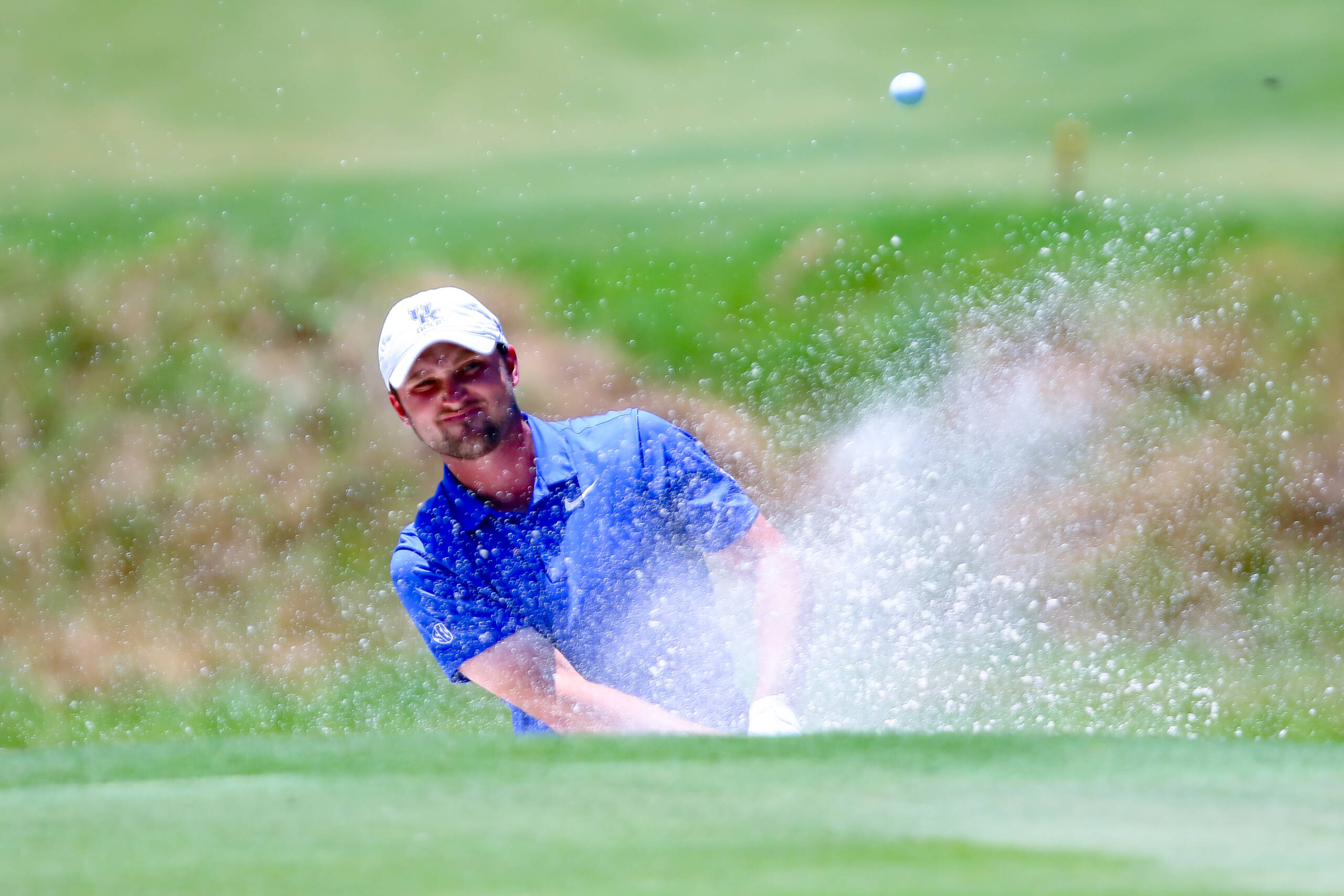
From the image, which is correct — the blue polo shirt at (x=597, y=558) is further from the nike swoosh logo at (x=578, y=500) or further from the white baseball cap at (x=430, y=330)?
the white baseball cap at (x=430, y=330)

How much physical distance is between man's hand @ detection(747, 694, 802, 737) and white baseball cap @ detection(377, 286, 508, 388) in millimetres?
982

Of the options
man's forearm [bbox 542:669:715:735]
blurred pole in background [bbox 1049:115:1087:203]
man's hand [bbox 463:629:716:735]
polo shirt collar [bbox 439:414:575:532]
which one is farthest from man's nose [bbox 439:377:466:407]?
blurred pole in background [bbox 1049:115:1087:203]

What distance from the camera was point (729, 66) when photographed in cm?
1466

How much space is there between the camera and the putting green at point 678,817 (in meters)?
1.83

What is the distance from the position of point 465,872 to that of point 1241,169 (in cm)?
1149

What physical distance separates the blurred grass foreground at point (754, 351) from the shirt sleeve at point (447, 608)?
4194 millimetres

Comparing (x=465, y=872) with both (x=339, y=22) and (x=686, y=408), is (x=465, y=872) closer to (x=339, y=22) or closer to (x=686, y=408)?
(x=686, y=408)

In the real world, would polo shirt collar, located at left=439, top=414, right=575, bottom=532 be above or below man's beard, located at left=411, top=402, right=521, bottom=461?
below

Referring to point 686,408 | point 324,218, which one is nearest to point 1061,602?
point 686,408

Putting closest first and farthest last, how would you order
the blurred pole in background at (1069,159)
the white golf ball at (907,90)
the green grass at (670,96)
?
1. the white golf ball at (907,90)
2. the blurred pole in background at (1069,159)
3. the green grass at (670,96)

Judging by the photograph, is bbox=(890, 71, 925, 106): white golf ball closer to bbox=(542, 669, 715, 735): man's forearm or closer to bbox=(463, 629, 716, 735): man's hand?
bbox=(463, 629, 716, 735): man's hand

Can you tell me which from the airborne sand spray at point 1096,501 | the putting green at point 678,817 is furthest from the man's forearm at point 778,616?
the airborne sand spray at point 1096,501

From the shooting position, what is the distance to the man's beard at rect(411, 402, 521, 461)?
366 cm

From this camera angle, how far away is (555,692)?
368cm
